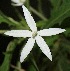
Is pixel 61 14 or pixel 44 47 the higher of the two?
pixel 61 14

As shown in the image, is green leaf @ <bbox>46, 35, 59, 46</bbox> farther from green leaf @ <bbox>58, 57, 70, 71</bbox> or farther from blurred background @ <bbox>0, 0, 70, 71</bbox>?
green leaf @ <bbox>58, 57, 70, 71</bbox>

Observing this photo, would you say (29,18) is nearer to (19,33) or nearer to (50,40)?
(19,33)

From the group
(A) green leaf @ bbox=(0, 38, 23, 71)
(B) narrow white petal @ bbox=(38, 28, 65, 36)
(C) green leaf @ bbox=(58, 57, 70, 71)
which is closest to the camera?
(B) narrow white petal @ bbox=(38, 28, 65, 36)

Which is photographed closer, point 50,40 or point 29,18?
point 29,18

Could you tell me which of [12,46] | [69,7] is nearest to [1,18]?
[12,46]

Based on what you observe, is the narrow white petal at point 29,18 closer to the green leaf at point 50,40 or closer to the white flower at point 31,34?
the white flower at point 31,34

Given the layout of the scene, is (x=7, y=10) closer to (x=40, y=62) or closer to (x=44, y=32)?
(x=40, y=62)

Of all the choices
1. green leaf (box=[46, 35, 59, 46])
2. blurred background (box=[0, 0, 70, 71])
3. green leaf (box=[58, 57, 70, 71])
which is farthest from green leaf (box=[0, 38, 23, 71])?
green leaf (box=[58, 57, 70, 71])

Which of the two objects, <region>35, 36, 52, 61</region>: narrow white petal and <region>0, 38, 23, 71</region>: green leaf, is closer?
<region>35, 36, 52, 61</region>: narrow white petal

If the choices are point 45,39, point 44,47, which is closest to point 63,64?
point 45,39
